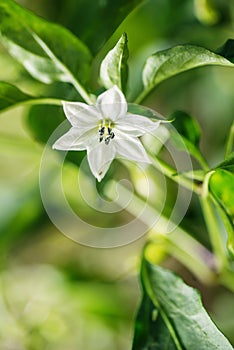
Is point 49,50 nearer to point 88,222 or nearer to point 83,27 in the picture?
point 83,27

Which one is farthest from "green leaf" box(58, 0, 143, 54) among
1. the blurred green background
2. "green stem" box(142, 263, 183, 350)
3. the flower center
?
"green stem" box(142, 263, 183, 350)

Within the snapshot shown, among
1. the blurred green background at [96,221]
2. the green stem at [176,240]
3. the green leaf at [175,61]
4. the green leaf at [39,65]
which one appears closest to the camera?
the green leaf at [175,61]

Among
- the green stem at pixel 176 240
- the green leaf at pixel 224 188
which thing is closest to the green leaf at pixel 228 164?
the green leaf at pixel 224 188

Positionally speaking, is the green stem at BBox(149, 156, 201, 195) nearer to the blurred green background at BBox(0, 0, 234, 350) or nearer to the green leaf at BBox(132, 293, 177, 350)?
the green leaf at BBox(132, 293, 177, 350)

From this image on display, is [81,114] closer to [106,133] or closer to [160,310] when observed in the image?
[106,133]

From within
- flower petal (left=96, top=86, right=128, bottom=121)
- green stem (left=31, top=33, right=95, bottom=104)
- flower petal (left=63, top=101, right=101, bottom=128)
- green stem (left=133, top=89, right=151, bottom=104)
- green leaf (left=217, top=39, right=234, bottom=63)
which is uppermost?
green leaf (left=217, top=39, right=234, bottom=63)

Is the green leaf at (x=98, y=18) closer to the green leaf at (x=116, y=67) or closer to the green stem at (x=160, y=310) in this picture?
the green leaf at (x=116, y=67)

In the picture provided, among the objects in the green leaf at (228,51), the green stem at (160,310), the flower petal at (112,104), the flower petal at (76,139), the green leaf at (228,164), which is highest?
the green leaf at (228,51)

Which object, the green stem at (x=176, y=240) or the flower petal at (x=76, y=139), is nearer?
the flower petal at (x=76, y=139)
